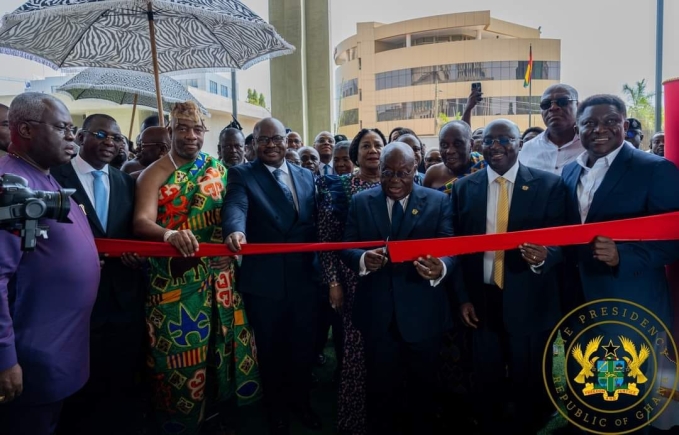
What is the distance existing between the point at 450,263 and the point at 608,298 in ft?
3.08

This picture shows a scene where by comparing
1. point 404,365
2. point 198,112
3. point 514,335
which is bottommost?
point 404,365

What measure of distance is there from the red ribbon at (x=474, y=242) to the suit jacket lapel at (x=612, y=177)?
7.4 inches

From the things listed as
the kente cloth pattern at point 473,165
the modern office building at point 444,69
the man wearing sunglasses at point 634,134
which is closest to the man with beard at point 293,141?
the kente cloth pattern at point 473,165

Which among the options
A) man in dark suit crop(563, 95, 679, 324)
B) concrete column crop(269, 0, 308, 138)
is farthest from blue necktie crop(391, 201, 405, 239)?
concrete column crop(269, 0, 308, 138)

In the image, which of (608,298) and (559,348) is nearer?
(608,298)

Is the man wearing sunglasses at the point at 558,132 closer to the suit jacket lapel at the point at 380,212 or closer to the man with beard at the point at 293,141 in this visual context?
the suit jacket lapel at the point at 380,212

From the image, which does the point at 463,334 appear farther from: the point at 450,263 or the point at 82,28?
the point at 82,28

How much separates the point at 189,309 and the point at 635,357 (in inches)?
112

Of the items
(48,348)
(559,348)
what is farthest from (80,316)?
(559,348)

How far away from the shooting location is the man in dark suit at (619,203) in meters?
2.62

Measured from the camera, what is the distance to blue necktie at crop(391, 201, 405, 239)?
3.03 m

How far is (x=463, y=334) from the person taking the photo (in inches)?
136

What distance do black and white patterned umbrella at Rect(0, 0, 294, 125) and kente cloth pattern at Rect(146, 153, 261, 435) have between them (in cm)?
132

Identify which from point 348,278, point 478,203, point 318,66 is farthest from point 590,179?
point 318,66
